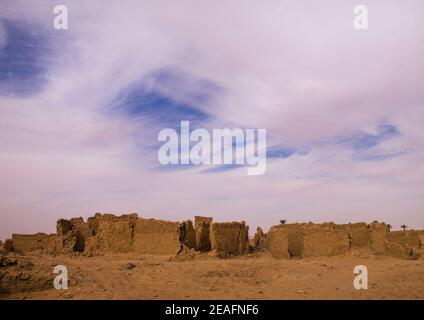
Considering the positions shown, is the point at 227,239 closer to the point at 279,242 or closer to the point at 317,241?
the point at 279,242

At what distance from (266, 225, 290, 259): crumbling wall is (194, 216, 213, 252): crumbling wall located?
378cm

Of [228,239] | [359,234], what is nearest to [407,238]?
[359,234]

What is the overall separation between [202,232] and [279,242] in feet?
14.8

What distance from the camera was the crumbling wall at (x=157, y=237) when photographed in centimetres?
1808

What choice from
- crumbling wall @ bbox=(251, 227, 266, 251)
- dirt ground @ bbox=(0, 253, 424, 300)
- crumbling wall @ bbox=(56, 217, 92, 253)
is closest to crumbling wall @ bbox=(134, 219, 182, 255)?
dirt ground @ bbox=(0, 253, 424, 300)

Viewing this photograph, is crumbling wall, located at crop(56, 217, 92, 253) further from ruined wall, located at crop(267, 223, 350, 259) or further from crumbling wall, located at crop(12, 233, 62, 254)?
ruined wall, located at crop(267, 223, 350, 259)

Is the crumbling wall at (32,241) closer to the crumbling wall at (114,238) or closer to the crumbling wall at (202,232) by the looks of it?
the crumbling wall at (114,238)

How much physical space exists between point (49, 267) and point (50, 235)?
16957 mm

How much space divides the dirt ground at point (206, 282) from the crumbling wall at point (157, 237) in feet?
10.8

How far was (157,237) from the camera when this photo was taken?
60.1ft
